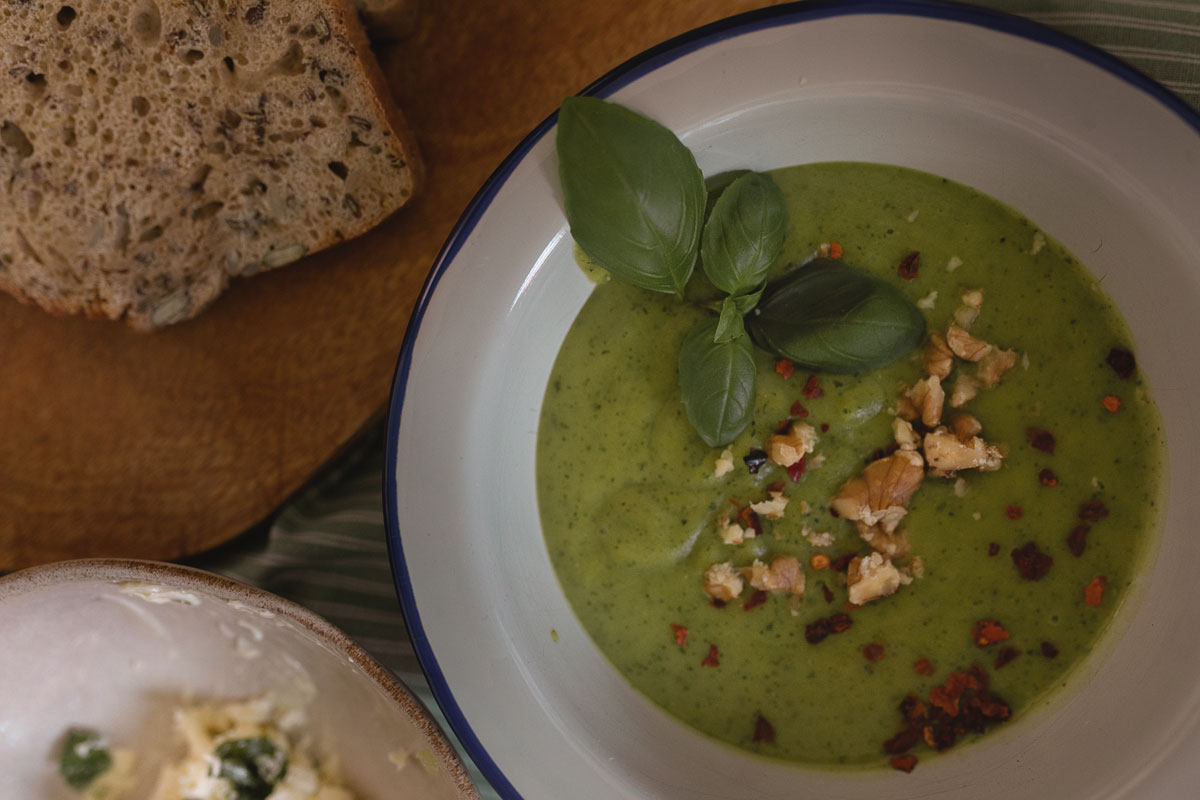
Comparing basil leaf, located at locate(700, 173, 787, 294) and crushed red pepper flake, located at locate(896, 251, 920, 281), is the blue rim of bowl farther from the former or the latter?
crushed red pepper flake, located at locate(896, 251, 920, 281)

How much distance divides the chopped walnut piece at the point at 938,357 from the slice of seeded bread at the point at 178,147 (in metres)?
1.08

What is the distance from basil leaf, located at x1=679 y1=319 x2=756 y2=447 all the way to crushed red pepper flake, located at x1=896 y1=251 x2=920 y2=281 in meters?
0.34

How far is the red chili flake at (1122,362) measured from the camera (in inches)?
71.4

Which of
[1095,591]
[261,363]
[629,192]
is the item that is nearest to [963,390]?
[1095,591]

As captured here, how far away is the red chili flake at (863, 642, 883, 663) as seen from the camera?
6.20 ft

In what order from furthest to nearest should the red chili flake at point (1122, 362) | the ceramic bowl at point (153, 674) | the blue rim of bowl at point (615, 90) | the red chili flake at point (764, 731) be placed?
the red chili flake at point (764, 731) < the red chili flake at point (1122, 362) < the ceramic bowl at point (153, 674) < the blue rim of bowl at point (615, 90)

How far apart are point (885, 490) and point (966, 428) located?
0.19 metres

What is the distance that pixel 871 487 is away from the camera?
1812 mm

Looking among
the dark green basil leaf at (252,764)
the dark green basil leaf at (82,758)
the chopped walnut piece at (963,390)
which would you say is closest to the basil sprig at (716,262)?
the chopped walnut piece at (963,390)

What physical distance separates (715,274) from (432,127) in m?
0.74

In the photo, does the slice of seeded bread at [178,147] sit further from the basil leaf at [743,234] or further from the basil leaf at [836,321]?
the basil leaf at [836,321]

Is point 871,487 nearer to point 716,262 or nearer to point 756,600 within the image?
point 756,600

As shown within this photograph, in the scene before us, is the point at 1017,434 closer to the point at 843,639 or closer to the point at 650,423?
the point at 843,639

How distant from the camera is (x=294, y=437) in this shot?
81.5 inches
